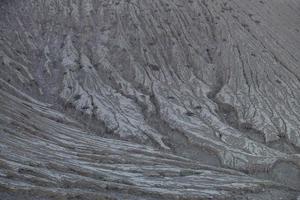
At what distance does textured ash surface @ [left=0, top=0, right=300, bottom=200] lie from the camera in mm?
23156

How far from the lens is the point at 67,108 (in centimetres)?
3266

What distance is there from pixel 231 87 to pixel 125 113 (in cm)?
829

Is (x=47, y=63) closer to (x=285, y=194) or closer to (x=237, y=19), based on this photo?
(x=237, y=19)

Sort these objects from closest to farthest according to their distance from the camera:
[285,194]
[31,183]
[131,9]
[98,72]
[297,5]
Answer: [31,183], [285,194], [98,72], [131,9], [297,5]

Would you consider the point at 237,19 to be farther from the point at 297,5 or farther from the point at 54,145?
the point at 54,145

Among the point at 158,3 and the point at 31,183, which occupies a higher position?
the point at 158,3

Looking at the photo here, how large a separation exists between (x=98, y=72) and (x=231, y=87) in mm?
9033


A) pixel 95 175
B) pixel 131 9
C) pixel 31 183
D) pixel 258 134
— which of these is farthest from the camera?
pixel 131 9

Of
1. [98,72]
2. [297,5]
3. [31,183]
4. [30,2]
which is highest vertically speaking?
[297,5]

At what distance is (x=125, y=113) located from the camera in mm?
32438

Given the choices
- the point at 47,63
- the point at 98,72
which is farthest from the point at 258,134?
the point at 47,63

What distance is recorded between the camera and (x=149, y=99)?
112ft

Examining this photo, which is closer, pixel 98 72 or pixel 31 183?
pixel 31 183

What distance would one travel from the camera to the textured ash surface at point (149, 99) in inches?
912
